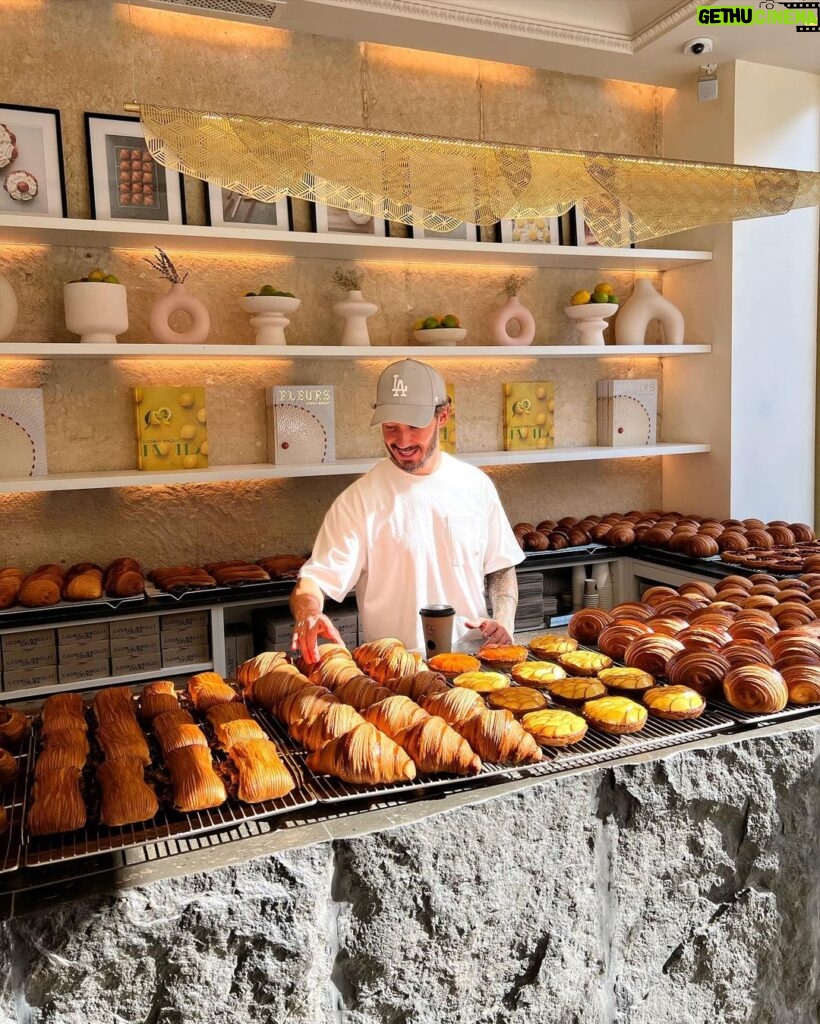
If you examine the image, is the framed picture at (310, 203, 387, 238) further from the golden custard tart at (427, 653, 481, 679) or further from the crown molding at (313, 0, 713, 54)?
the golden custard tart at (427, 653, 481, 679)

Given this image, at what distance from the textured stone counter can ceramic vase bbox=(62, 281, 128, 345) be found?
8.96 ft

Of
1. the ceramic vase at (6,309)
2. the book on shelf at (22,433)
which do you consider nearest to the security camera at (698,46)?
the ceramic vase at (6,309)

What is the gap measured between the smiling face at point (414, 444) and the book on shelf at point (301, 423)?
1.26m

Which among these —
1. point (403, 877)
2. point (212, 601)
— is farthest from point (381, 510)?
point (403, 877)

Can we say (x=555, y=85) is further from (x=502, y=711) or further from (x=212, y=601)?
(x=502, y=711)

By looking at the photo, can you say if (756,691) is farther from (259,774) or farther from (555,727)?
(259,774)

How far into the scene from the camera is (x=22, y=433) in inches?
140

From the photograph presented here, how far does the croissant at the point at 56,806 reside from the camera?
1.29 meters

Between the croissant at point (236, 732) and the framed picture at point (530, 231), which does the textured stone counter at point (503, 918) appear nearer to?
the croissant at point (236, 732)

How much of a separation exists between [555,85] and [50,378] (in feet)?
10.1

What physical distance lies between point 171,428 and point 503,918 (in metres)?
2.85

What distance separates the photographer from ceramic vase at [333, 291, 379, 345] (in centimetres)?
404

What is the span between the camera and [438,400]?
2.64 meters

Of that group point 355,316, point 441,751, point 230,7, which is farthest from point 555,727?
point 230,7
